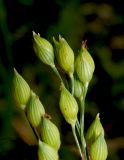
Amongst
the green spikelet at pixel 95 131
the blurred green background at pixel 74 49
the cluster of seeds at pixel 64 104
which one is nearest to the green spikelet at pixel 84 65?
the cluster of seeds at pixel 64 104

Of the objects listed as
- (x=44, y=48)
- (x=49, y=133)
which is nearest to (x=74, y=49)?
(x=44, y=48)

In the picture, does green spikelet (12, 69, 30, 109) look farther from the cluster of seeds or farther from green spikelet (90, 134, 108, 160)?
green spikelet (90, 134, 108, 160)

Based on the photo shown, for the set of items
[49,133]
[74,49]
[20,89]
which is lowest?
[74,49]

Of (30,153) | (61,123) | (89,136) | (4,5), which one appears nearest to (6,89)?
(61,123)

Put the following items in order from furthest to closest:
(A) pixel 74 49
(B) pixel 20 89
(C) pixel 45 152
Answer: (A) pixel 74 49 → (B) pixel 20 89 → (C) pixel 45 152

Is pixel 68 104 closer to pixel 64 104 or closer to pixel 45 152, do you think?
pixel 64 104

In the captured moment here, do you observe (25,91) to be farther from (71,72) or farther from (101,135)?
(101,135)

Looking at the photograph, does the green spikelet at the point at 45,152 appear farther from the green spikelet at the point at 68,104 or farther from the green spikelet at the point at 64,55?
the green spikelet at the point at 64,55
